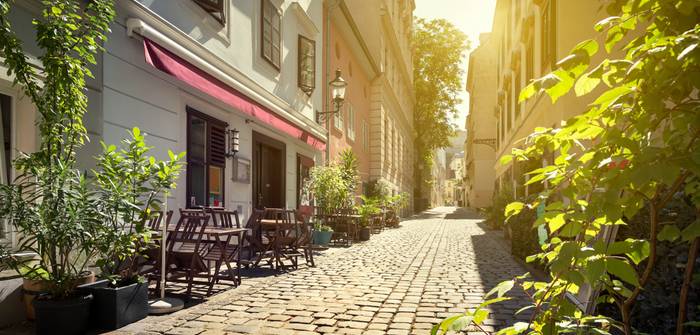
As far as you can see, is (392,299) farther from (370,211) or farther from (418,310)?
(370,211)

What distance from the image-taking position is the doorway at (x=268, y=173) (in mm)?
9922

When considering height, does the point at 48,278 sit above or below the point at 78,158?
below

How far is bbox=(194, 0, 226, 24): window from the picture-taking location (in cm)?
712

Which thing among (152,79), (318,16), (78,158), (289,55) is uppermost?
(318,16)

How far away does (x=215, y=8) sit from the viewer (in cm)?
733

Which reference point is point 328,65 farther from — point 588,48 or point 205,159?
point 588,48

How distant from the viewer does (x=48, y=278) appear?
358 cm

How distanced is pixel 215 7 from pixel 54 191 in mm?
4720

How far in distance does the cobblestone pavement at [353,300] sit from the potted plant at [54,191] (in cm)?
57

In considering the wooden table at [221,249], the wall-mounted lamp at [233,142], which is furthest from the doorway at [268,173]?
the wooden table at [221,249]

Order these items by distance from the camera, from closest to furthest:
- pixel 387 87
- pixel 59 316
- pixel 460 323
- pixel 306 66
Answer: pixel 460 323 → pixel 59 316 → pixel 306 66 → pixel 387 87

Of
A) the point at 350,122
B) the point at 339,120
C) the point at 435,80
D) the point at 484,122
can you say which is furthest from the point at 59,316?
the point at 484,122

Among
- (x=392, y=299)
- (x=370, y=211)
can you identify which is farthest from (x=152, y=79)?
(x=370, y=211)

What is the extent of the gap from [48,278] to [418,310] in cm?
326
